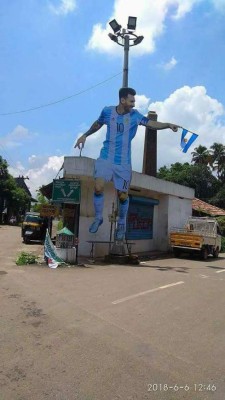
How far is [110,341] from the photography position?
665 cm

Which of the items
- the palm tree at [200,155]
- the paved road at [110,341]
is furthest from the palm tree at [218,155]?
the paved road at [110,341]

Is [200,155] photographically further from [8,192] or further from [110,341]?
[110,341]

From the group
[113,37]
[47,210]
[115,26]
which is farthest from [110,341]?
[115,26]

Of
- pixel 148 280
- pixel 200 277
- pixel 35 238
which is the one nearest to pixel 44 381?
pixel 148 280

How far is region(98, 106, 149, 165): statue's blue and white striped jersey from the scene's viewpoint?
1966 cm

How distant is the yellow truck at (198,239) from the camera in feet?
77.9

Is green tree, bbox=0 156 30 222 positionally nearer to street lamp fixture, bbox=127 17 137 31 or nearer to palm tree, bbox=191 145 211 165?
palm tree, bbox=191 145 211 165

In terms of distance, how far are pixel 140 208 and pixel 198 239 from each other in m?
4.02

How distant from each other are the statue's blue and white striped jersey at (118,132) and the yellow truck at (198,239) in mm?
6401

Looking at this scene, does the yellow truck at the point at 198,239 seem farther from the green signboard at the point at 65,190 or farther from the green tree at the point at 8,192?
the green tree at the point at 8,192

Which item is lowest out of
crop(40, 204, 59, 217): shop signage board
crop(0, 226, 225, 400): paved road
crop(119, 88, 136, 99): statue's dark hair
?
crop(0, 226, 225, 400): paved road

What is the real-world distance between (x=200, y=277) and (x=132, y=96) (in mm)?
8554

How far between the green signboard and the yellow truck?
24.9 feet
